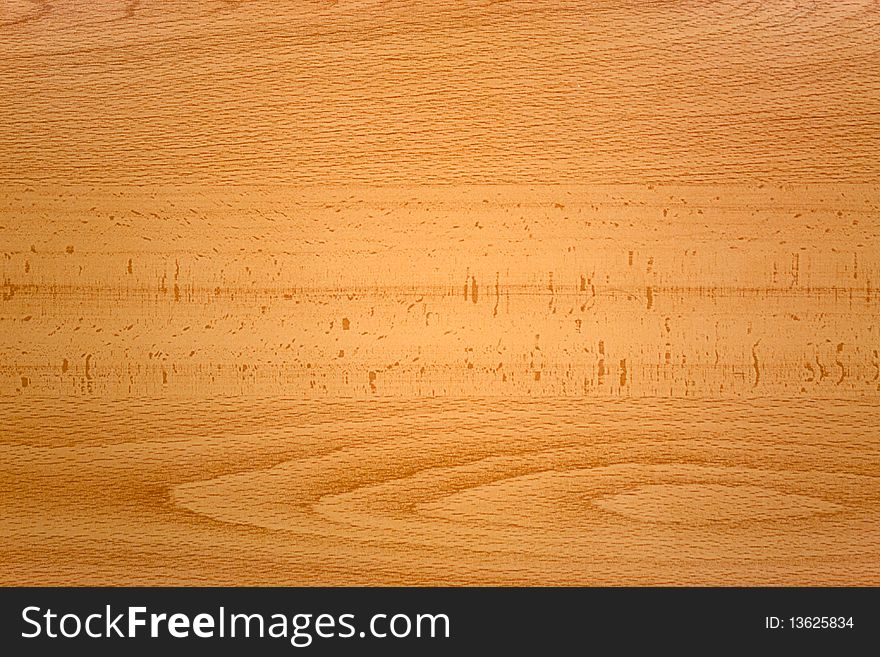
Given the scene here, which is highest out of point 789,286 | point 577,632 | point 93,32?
point 93,32

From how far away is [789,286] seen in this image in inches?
11.6

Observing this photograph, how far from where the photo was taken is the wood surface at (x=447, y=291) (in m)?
0.29

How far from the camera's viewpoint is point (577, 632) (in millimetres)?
296

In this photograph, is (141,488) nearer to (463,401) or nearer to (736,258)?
(463,401)

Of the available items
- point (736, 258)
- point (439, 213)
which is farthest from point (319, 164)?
point (736, 258)

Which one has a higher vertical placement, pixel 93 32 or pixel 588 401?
pixel 93 32

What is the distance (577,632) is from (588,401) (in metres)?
0.09

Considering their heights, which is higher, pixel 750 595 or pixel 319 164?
pixel 319 164

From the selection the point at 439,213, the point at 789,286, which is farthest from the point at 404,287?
the point at 789,286

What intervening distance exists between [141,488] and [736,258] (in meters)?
0.24

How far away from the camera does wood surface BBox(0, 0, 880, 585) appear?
294 millimetres

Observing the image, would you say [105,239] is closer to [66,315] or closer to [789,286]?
[66,315]

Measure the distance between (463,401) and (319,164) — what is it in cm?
10

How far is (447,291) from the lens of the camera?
0.97 feet
